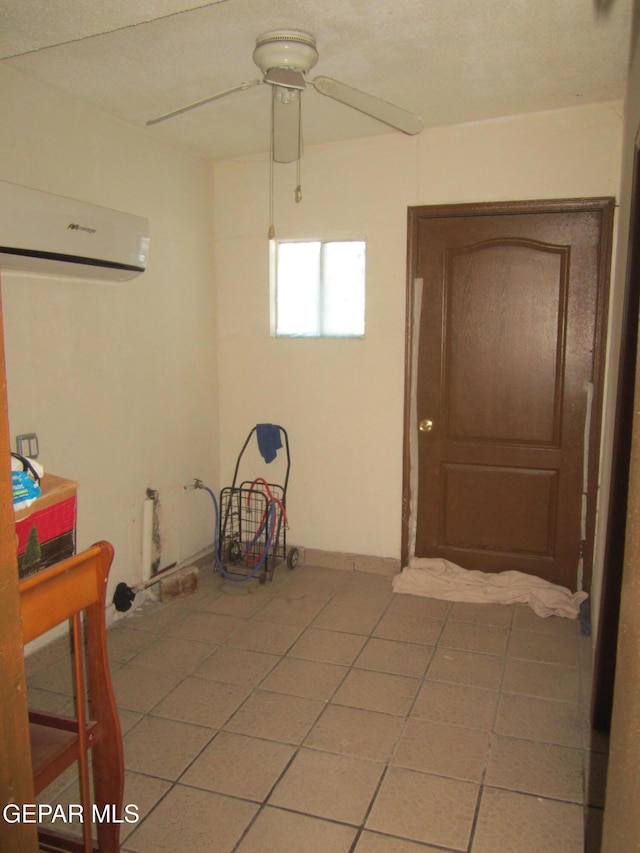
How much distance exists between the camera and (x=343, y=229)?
3697 mm

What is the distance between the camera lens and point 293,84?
219 centimetres

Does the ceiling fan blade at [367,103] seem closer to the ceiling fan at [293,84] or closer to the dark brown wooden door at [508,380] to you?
the ceiling fan at [293,84]

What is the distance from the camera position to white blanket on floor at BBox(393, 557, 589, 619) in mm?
3316

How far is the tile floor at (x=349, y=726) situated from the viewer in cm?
187

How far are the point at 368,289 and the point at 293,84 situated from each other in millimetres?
1596

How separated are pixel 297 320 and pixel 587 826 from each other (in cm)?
292

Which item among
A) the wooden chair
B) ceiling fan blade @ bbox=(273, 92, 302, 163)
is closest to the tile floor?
the wooden chair

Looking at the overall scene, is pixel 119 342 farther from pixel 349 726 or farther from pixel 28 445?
pixel 349 726

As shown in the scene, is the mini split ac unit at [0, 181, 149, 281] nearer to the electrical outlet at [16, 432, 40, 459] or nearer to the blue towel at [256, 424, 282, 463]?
the electrical outlet at [16, 432, 40, 459]

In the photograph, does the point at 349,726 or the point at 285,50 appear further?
the point at 349,726

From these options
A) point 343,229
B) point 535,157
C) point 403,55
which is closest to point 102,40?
point 403,55
